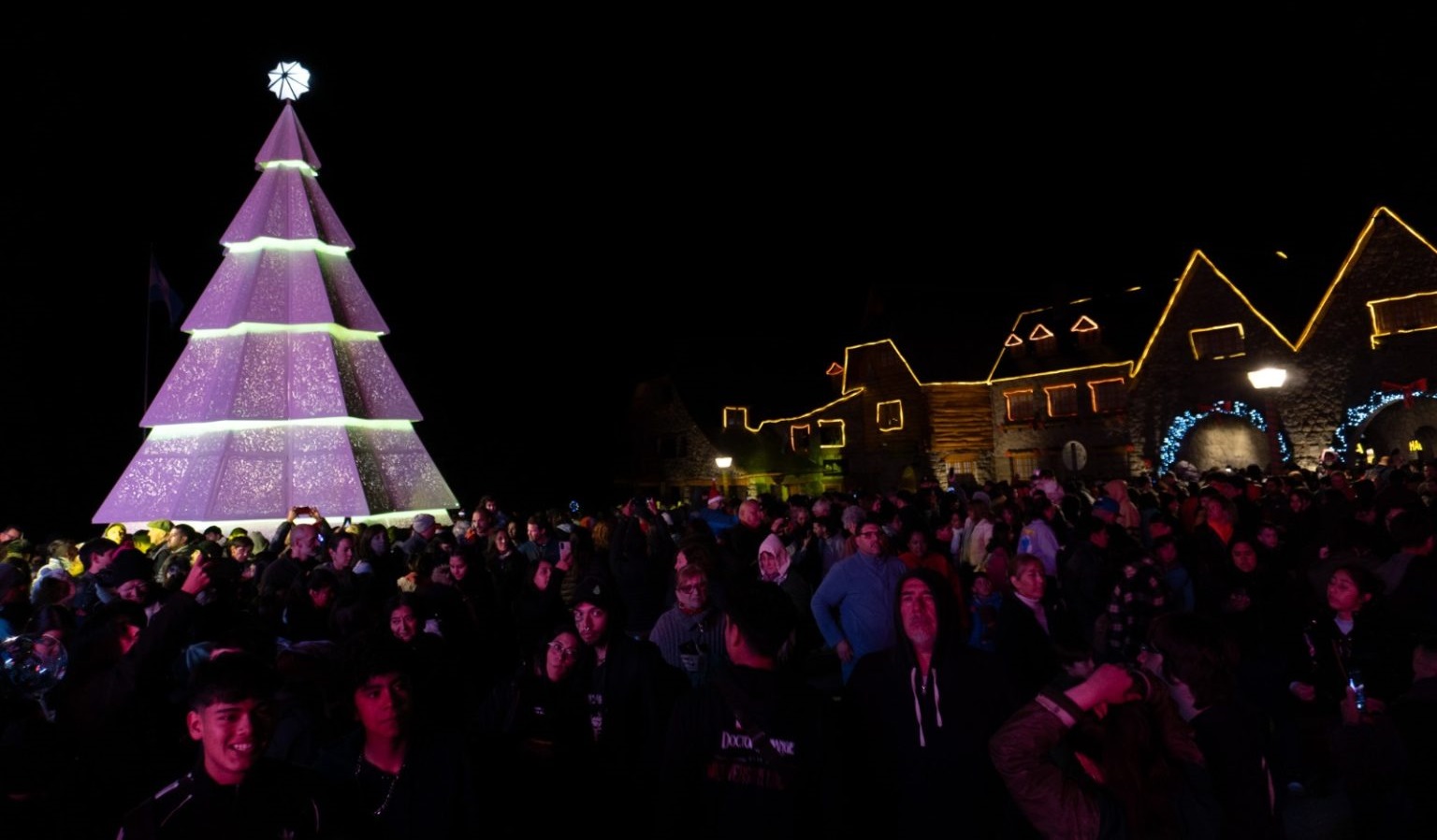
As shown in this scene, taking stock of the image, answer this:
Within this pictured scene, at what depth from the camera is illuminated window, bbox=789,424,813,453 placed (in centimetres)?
4444

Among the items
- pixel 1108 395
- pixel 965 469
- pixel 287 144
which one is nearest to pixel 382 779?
pixel 287 144

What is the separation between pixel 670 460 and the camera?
47344mm

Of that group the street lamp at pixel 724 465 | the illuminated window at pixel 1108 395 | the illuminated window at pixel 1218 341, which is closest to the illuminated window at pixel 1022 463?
the illuminated window at pixel 1108 395

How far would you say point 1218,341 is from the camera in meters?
29.5

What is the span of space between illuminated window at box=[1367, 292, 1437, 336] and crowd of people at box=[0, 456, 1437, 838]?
22.1 m

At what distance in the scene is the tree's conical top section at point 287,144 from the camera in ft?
59.9

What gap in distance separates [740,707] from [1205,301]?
31778 mm

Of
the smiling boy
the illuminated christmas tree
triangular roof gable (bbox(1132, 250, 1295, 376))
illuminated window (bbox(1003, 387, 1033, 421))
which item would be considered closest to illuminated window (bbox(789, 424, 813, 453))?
illuminated window (bbox(1003, 387, 1033, 421))

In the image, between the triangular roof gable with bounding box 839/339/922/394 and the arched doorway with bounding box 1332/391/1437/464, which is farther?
the triangular roof gable with bounding box 839/339/922/394

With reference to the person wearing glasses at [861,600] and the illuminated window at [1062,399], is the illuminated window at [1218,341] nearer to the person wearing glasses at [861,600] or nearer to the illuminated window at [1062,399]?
the illuminated window at [1062,399]

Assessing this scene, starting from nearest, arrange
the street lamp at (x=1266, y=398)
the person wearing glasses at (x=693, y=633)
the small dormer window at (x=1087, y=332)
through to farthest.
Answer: the person wearing glasses at (x=693, y=633), the street lamp at (x=1266, y=398), the small dormer window at (x=1087, y=332)

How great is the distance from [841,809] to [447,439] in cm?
4155

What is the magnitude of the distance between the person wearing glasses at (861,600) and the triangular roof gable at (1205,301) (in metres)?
27.1

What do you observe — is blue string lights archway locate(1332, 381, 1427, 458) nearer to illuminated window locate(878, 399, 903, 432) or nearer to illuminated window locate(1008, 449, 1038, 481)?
illuminated window locate(1008, 449, 1038, 481)
